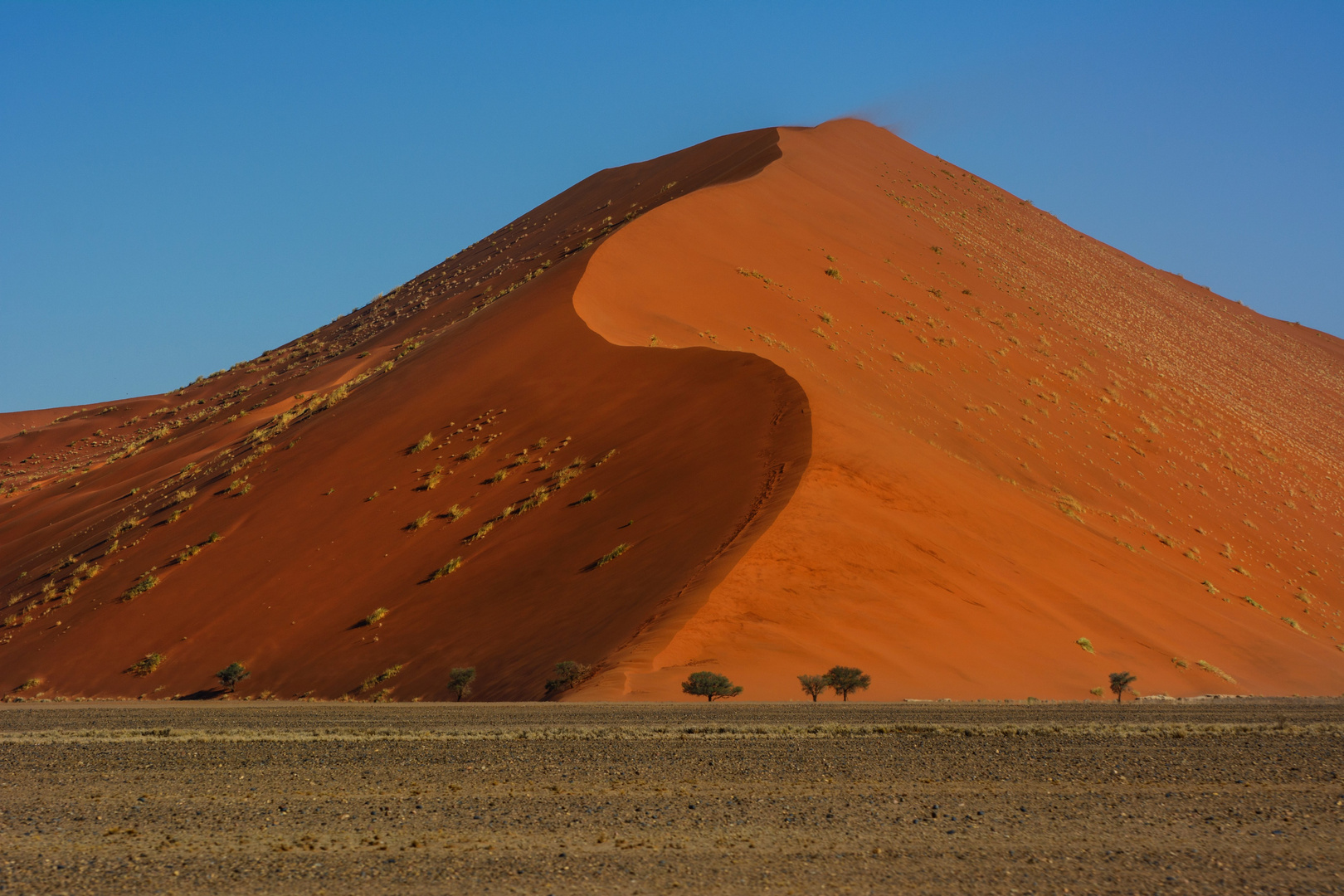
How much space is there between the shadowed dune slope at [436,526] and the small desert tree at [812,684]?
9.03 ft

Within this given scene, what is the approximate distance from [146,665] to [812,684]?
15.1m

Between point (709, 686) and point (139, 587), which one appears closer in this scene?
point (709, 686)

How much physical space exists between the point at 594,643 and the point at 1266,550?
25.0 meters

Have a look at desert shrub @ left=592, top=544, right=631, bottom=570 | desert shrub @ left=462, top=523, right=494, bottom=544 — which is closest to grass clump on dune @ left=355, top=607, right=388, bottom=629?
desert shrub @ left=462, top=523, right=494, bottom=544

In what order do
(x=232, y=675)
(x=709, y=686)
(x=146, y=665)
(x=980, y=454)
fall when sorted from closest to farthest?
1. (x=709, y=686)
2. (x=232, y=675)
3. (x=146, y=665)
4. (x=980, y=454)

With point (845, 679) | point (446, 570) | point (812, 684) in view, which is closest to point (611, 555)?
point (446, 570)

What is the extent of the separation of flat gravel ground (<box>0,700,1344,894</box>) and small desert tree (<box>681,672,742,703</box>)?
1.07 meters

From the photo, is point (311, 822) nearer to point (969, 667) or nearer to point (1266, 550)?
point (969, 667)

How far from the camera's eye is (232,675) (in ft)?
71.6

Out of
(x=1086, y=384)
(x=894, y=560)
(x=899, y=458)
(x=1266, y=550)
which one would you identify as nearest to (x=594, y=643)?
(x=894, y=560)

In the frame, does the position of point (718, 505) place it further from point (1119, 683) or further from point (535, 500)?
point (1119, 683)

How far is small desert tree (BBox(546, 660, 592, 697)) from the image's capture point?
17.1 meters

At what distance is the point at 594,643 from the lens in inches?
725

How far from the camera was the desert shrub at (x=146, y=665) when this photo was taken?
23234 millimetres
